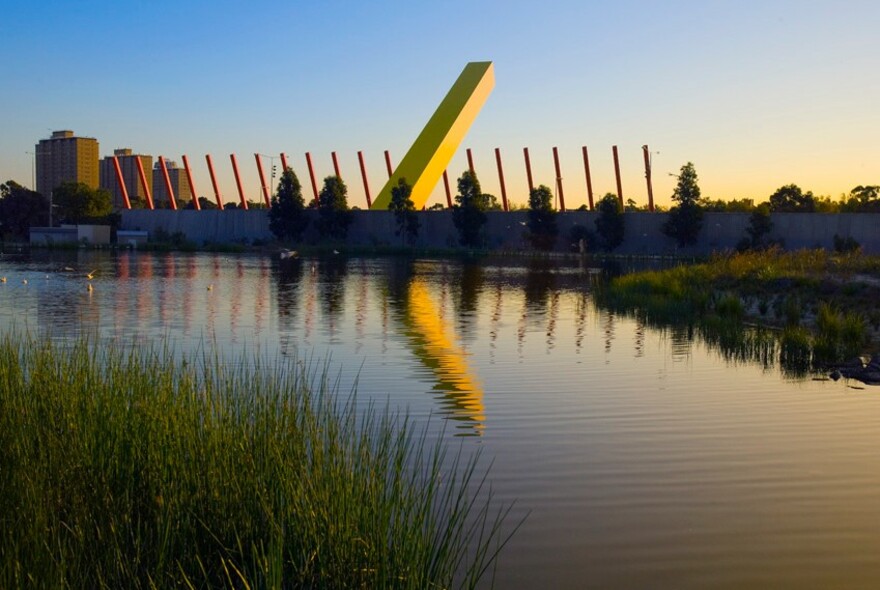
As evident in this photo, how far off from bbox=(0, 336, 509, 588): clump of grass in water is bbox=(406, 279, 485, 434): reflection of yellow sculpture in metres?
3.28

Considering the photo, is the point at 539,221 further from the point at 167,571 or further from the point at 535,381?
the point at 167,571

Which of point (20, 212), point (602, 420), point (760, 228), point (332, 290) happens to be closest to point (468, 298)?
point (332, 290)

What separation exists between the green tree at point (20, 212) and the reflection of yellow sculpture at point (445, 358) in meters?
47.6

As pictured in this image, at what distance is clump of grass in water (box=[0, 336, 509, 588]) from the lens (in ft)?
11.8

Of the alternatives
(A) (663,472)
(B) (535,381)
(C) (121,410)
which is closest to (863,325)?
(B) (535,381)

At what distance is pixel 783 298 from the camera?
16609 millimetres

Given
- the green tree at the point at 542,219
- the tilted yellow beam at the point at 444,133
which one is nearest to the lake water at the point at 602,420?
the green tree at the point at 542,219

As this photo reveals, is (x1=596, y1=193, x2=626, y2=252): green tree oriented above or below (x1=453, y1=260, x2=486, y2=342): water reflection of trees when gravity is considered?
above

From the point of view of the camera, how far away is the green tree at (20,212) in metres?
59.2

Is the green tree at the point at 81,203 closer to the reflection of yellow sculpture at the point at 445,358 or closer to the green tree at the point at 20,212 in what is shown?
the green tree at the point at 20,212

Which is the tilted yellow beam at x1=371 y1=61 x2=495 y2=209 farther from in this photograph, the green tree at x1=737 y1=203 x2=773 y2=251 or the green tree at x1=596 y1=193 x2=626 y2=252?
the green tree at x1=737 y1=203 x2=773 y2=251

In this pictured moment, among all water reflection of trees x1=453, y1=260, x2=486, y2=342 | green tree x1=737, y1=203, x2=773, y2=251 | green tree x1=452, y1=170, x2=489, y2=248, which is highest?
green tree x1=452, y1=170, x2=489, y2=248

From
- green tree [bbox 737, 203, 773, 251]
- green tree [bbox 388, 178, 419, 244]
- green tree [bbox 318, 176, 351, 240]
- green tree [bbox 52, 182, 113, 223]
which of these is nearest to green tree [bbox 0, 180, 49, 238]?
green tree [bbox 52, 182, 113, 223]

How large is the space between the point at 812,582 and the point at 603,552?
100 cm
